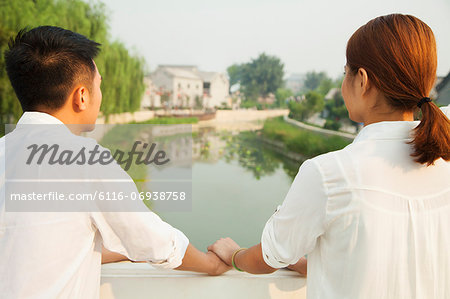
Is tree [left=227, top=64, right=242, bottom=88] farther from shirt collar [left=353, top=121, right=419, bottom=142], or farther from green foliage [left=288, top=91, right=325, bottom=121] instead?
shirt collar [left=353, top=121, right=419, bottom=142]

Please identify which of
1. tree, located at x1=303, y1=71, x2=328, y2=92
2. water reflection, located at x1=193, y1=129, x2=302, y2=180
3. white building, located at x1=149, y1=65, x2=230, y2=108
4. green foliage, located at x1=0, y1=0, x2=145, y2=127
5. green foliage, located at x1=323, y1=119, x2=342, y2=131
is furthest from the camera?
tree, located at x1=303, y1=71, x2=328, y2=92

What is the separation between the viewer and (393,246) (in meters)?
0.50

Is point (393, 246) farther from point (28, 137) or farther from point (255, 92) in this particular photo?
point (255, 92)

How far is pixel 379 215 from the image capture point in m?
0.49

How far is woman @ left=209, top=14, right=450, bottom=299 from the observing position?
494 millimetres

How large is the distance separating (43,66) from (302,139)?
14.4 meters

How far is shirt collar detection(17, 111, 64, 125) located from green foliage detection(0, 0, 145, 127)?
4699 mm

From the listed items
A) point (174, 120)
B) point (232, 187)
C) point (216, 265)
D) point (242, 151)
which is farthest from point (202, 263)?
point (242, 151)

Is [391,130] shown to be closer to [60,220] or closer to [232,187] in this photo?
[60,220]

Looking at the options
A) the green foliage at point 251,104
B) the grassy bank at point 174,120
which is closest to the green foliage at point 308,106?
the green foliage at point 251,104

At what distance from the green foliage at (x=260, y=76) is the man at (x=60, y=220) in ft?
63.3

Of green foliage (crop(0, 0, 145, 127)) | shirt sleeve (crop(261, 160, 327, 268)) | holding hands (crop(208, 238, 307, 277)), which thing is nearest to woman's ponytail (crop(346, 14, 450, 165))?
shirt sleeve (crop(261, 160, 327, 268))

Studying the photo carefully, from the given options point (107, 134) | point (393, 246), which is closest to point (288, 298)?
point (393, 246)

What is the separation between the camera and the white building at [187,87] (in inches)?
742
